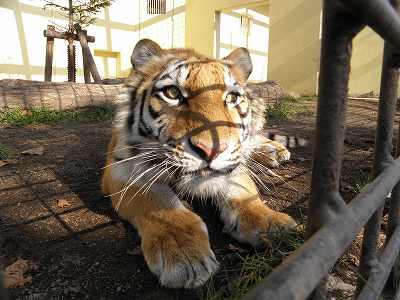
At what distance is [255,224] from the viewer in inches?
54.1

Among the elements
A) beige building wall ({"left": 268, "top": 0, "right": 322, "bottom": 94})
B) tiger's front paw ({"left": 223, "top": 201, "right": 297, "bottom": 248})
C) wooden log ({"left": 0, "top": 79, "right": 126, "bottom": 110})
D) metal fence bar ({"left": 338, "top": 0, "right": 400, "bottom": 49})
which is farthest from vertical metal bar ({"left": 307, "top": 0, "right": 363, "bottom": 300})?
beige building wall ({"left": 268, "top": 0, "right": 322, "bottom": 94})

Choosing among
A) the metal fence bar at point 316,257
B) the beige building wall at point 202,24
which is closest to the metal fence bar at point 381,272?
the metal fence bar at point 316,257

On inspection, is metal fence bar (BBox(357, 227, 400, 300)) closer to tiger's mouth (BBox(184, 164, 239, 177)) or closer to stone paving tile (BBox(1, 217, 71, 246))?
tiger's mouth (BBox(184, 164, 239, 177))

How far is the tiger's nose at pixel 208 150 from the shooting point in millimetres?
1177

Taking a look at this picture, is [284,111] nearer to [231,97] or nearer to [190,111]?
[231,97]

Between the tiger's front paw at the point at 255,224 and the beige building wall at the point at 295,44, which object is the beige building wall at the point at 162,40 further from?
the tiger's front paw at the point at 255,224

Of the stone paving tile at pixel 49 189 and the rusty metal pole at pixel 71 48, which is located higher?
the rusty metal pole at pixel 71 48

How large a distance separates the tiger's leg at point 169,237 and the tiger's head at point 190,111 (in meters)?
0.16

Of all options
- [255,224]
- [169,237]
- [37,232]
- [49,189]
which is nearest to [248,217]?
[255,224]

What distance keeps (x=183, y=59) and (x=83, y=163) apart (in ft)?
4.03

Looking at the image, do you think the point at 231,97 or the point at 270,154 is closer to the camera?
the point at 231,97

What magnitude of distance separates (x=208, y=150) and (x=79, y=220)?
80 cm

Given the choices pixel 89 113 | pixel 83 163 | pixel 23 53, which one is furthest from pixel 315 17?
pixel 83 163

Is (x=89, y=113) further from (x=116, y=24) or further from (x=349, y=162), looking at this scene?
(x=116, y=24)
